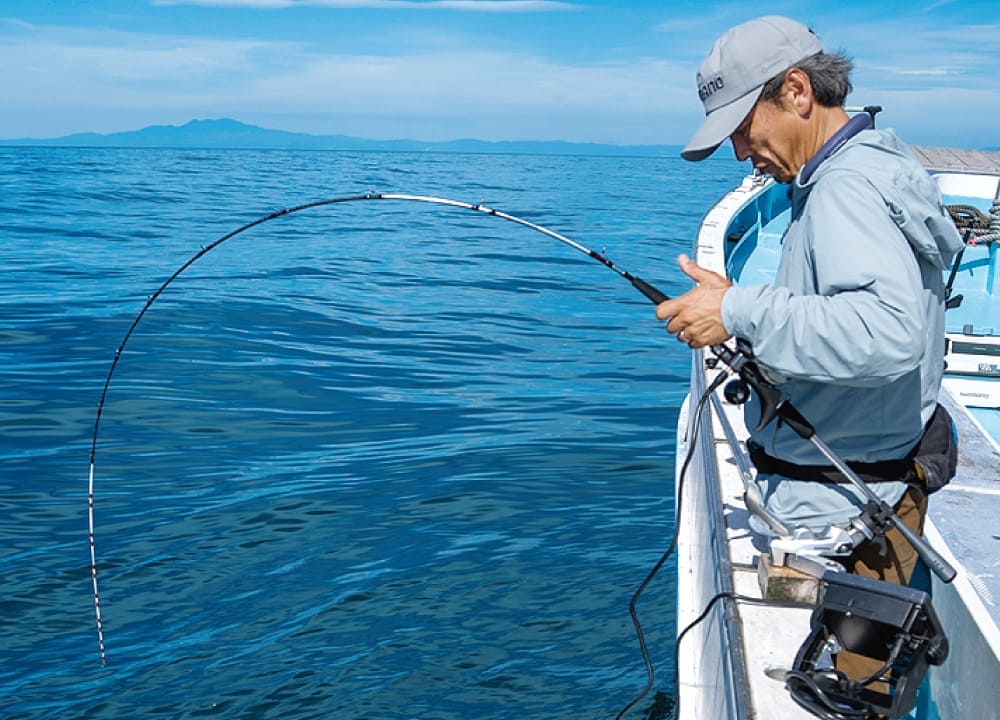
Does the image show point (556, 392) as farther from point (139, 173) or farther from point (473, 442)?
point (139, 173)

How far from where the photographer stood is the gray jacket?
5.63 feet

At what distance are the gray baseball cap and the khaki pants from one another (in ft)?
2.97

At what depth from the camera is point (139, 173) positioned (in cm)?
3825

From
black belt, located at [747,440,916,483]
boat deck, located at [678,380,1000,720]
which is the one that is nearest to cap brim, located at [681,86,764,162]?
black belt, located at [747,440,916,483]

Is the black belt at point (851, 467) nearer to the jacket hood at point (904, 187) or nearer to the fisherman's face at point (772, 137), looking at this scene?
the jacket hood at point (904, 187)

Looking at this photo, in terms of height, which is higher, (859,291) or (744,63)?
(744,63)

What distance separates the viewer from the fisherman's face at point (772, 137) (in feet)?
6.53

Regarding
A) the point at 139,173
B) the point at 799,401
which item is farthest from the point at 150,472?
the point at 139,173

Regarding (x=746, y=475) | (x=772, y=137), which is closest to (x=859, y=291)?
(x=772, y=137)

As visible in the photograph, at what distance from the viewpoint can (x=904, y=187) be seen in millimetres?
1775

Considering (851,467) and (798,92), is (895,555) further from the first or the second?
(798,92)

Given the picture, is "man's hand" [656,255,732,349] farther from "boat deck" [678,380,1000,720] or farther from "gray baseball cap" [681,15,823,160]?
"boat deck" [678,380,1000,720]

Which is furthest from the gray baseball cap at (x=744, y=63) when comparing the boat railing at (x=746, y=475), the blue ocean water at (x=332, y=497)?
the blue ocean water at (x=332, y=497)

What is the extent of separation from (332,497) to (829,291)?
14.9ft
